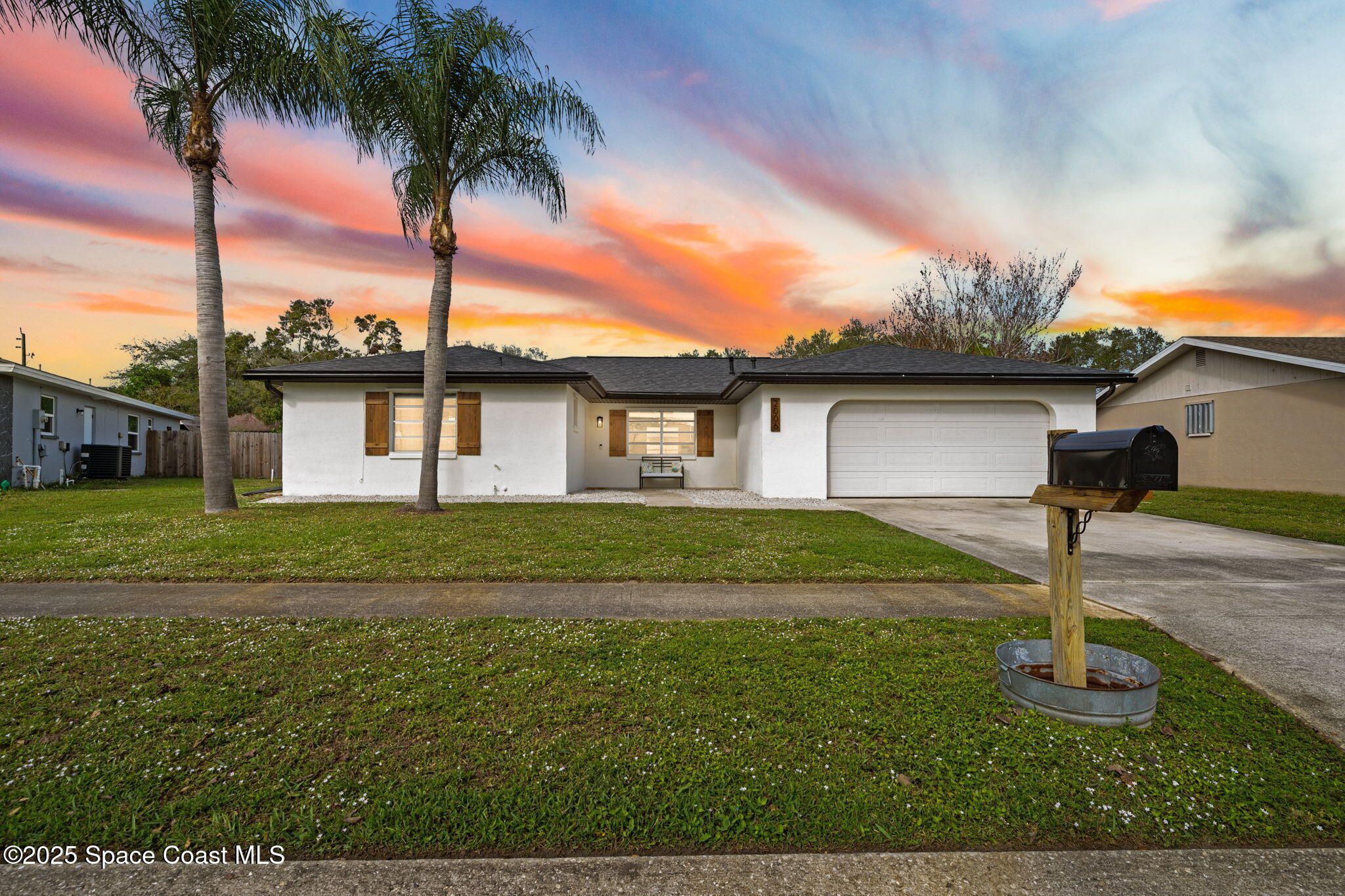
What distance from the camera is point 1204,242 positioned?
587 inches

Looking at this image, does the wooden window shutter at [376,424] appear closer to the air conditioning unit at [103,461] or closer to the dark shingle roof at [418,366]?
the dark shingle roof at [418,366]

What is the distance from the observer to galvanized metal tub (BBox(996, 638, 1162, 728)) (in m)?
2.59

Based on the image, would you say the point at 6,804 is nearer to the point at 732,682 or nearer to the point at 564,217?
the point at 732,682

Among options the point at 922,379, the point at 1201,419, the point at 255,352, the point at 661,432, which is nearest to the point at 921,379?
the point at 922,379

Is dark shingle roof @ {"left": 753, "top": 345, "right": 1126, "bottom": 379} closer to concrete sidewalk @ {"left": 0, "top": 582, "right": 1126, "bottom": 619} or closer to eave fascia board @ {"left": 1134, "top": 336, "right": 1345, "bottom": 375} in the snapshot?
eave fascia board @ {"left": 1134, "top": 336, "right": 1345, "bottom": 375}

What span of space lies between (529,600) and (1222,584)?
6.43m

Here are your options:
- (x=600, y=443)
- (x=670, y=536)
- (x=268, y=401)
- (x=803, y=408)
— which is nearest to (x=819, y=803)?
(x=670, y=536)

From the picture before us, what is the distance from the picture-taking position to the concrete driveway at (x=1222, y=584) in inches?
128

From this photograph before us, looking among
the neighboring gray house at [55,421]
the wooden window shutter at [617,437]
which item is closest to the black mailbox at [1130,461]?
the wooden window shutter at [617,437]

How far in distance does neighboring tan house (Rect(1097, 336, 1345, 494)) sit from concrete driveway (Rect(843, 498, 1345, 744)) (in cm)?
754

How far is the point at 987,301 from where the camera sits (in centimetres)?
2741

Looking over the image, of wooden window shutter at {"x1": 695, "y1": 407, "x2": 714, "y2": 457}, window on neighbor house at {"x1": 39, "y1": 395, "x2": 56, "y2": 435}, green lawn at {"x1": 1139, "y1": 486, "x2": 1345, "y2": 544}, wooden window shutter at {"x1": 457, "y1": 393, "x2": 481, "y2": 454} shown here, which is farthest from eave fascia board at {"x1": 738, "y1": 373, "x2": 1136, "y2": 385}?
window on neighbor house at {"x1": 39, "y1": 395, "x2": 56, "y2": 435}

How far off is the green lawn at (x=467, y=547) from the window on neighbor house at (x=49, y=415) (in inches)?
356

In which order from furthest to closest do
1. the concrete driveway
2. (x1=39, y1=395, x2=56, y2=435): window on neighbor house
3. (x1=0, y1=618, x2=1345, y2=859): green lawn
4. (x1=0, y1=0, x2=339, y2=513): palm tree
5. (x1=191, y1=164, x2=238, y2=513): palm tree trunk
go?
1. (x1=39, y1=395, x2=56, y2=435): window on neighbor house
2. (x1=191, y1=164, x2=238, y2=513): palm tree trunk
3. (x1=0, y1=0, x2=339, y2=513): palm tree
4. the concrete driveway
5. (x1=0, y1=618, x2=1345, y2=859): green lawn
